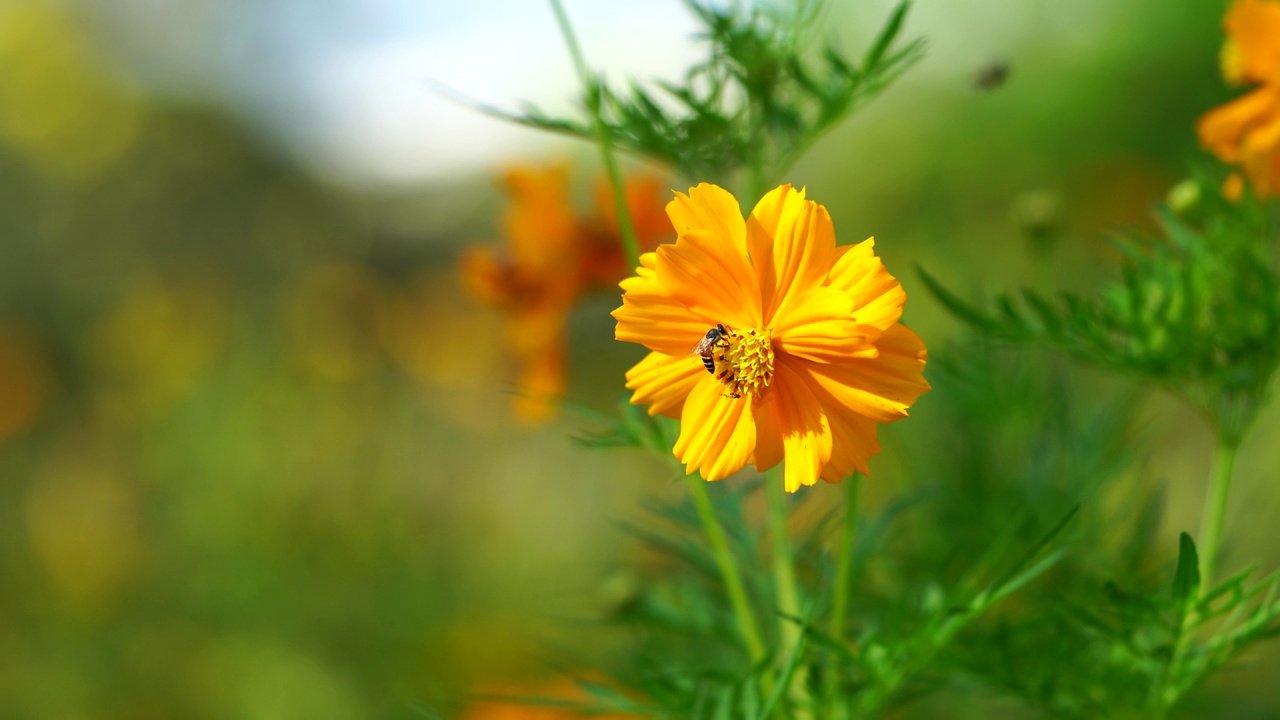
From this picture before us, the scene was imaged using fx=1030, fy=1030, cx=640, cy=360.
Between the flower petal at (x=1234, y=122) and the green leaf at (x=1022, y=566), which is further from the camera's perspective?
the flower petal at (x=1234, y=122)

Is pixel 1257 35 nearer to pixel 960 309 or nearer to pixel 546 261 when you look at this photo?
pixel 960 309

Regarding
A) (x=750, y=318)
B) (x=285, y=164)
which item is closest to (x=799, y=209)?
(x=750, y=318)

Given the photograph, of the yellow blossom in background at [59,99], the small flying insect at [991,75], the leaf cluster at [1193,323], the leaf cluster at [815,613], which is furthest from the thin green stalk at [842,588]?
the yellow blossom in background at [59,99]

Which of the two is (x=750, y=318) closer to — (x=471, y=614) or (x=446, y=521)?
(x=471, y=614)

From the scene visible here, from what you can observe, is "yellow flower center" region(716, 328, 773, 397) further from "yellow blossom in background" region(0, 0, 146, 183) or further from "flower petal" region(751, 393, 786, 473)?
"yellow blossom in background" region(0, 0, 146, 183)

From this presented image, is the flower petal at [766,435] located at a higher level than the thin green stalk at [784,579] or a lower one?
higher

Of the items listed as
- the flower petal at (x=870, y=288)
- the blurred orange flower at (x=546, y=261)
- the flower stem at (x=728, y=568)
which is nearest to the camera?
the flower petal at (x=870, y=288)

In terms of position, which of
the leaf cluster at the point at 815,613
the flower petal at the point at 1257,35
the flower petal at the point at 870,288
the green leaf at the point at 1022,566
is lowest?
the leaf cluster at the point at 815,613

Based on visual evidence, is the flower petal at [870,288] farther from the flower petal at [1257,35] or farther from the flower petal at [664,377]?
the flower petal at [1257,35]
